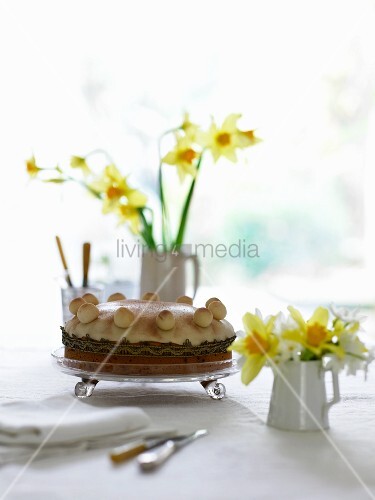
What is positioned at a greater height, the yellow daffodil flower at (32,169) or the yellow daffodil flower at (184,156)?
the yellow daffodil flower at (184,156)

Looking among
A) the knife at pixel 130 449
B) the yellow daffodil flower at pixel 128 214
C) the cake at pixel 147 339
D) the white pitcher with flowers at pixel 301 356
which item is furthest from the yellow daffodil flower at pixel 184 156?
the knife at pixel 130 449

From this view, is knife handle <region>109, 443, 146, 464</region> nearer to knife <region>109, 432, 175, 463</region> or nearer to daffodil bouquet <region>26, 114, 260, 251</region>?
knife <region>109, 432, 175, 463</region>

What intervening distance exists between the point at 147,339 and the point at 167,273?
525 mm

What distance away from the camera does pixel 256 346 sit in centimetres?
84

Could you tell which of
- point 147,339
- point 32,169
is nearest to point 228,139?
point 32,169

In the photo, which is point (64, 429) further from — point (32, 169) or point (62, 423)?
point (32, 169)

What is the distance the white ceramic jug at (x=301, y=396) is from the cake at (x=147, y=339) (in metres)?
0.14

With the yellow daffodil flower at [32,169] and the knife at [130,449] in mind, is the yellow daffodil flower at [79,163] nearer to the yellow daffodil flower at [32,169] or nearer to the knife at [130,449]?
the yellow daffodil flower at [32,169]

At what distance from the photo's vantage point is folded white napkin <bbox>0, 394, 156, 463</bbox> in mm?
737

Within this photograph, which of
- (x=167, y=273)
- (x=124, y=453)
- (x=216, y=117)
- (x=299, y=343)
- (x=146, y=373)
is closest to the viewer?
(x=124, y=453)

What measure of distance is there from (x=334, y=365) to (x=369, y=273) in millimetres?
4597

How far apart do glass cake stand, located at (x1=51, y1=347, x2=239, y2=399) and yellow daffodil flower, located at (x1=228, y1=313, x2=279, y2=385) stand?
0.39 feet

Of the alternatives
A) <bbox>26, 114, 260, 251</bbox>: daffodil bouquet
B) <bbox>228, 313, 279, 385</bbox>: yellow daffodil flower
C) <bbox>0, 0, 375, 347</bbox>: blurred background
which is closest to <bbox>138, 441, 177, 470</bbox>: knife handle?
<bbox>228, 313, 279, 385</bbox>: yellow daffodil flower

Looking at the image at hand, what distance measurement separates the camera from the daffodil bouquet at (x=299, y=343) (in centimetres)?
82
